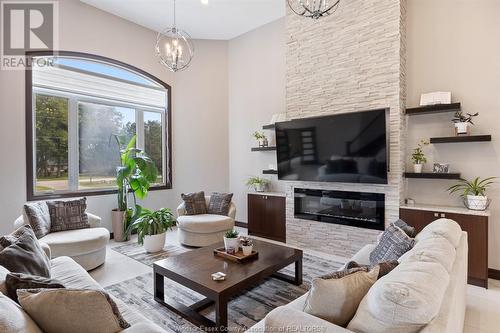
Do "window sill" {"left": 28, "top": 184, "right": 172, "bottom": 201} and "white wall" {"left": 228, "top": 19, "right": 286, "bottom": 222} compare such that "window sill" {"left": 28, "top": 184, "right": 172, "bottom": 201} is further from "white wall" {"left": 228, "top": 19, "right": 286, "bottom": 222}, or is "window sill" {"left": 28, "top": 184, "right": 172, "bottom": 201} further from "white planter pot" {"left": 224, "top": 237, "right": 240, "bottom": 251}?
"white planter pot" {"left": 224, "top": 237, "right": 240, "bottom": 251}

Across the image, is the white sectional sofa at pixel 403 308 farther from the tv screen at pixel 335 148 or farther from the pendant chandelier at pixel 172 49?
the pendant chandelier at pixel 172 49

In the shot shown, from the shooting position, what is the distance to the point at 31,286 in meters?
1.52

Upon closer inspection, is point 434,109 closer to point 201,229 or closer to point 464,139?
point 464,139

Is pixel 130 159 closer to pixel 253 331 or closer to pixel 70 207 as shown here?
pixel 70 207

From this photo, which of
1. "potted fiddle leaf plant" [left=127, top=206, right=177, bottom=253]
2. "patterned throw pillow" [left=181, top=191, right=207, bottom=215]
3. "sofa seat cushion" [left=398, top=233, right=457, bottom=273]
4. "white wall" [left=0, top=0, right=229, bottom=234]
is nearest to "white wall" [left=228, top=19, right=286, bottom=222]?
"white wall" [left=0, top=0, right=229, bottom=234]

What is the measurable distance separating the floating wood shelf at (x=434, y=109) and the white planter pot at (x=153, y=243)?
4.06 m

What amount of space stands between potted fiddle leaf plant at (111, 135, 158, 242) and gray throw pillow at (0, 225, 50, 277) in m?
2.75

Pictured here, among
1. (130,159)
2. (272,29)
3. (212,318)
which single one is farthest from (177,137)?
(212,318)

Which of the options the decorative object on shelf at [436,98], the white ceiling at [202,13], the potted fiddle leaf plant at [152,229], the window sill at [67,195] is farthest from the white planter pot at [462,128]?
the window sill at [67,195]

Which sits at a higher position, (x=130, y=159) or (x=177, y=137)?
(x=177, y=137)

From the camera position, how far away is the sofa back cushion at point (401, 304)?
1.18 m

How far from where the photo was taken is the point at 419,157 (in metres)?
3.94

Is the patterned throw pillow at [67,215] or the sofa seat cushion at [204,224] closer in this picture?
the patterned throw pillow at [67,215]

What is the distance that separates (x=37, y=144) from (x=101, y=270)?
94.0 inches
